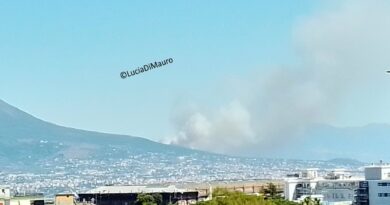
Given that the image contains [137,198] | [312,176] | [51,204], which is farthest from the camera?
[312,176]

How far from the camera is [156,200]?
80.9 meters

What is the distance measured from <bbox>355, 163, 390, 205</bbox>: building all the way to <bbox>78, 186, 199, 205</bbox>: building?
Answer: 44.1 feet

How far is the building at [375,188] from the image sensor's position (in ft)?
279

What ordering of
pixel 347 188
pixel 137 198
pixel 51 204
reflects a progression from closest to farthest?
pixel 51 204
pixel 137 198
pixel 347 188

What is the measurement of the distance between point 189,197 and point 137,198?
8.06 meters

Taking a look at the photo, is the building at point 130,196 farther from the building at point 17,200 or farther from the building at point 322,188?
the building at point 17,200

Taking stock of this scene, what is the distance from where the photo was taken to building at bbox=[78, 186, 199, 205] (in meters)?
84.6

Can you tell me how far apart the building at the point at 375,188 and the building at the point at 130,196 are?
1343 centimetres

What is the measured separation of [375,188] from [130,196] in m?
19.5

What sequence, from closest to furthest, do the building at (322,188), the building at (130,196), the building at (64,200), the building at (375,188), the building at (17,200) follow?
the building at (17,200) < the building at (64,200) < the building at (130,196) < the building at (375,188) < the building at (322,188)

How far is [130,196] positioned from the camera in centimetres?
8512

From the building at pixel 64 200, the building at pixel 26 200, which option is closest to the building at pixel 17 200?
the building at pixel 26 200

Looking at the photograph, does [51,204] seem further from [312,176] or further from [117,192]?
[312,176]

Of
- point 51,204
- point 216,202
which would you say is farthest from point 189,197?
point 216,202
